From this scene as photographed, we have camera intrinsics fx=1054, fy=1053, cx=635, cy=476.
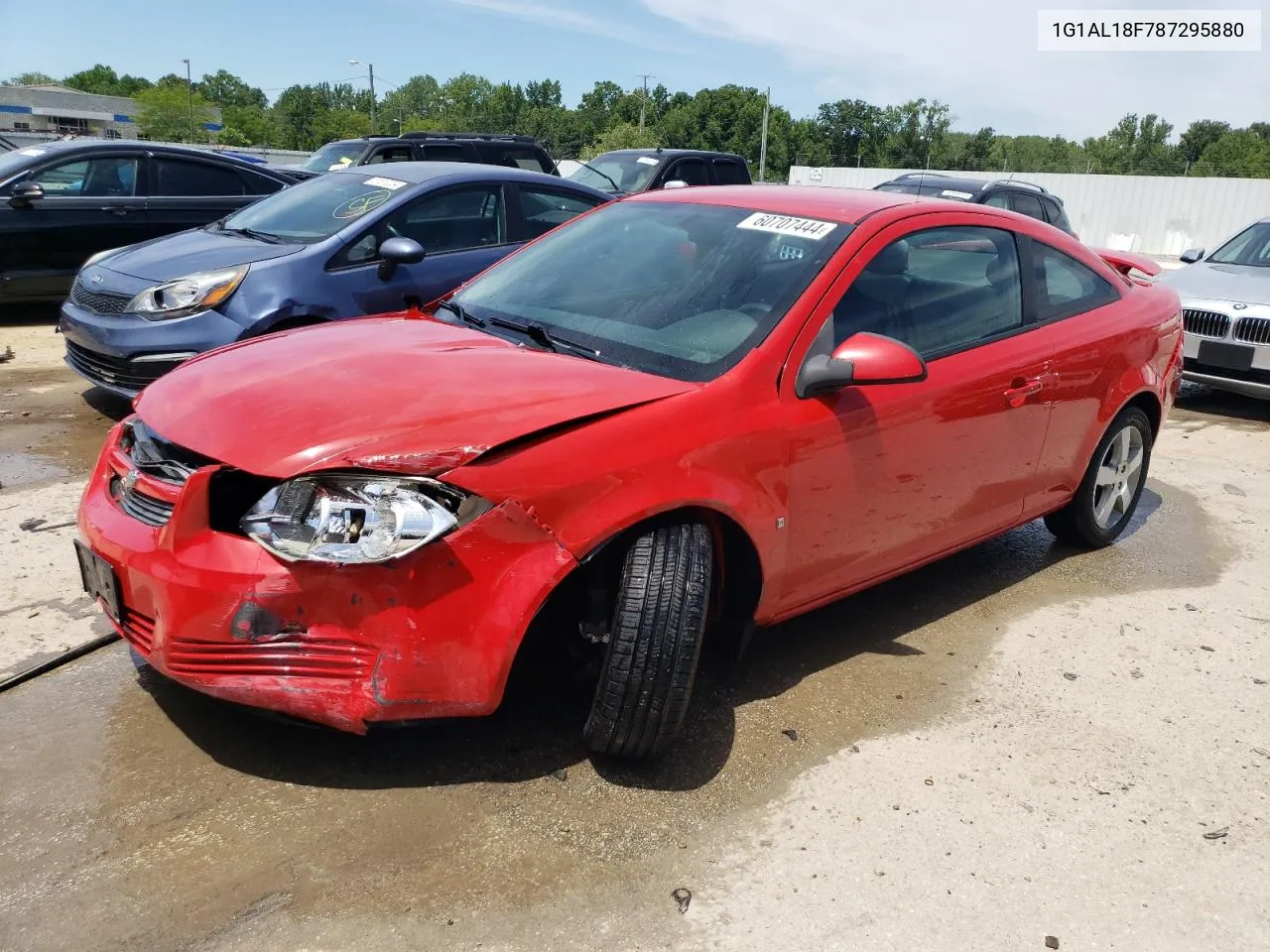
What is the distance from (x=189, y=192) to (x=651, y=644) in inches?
335

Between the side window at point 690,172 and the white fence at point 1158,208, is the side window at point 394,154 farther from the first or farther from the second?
the white fence at point 1158,208

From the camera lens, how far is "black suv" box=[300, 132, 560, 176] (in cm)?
1168

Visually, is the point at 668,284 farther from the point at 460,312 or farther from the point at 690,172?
the point at 690,172

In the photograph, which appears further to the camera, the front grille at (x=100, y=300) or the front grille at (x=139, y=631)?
the front grille at (x=100, y=300)

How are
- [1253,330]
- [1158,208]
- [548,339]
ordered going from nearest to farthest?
1. [548,339]
2. [1253,330]
3. [1158,208]

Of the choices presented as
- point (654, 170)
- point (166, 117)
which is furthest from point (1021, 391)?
point (166, 117)

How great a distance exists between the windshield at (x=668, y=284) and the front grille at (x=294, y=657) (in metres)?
1.15

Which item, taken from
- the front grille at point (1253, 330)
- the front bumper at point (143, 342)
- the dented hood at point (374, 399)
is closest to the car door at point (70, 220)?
the front bumper at point (143, 342)

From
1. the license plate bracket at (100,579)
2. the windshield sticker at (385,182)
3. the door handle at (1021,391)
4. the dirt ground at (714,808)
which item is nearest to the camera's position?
the dirt ground at (714,808)

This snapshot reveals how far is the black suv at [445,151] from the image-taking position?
11.7 m

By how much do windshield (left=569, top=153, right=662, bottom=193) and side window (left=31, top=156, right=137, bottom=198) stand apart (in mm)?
4730

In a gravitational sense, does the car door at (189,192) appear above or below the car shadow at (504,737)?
above

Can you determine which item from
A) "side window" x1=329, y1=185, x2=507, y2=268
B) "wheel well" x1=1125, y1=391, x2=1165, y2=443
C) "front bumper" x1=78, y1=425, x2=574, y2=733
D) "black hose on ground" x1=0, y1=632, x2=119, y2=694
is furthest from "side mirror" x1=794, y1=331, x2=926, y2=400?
"side window" x1=329, y1=185, x2=507, y2=268

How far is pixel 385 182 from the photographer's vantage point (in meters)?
6.64
